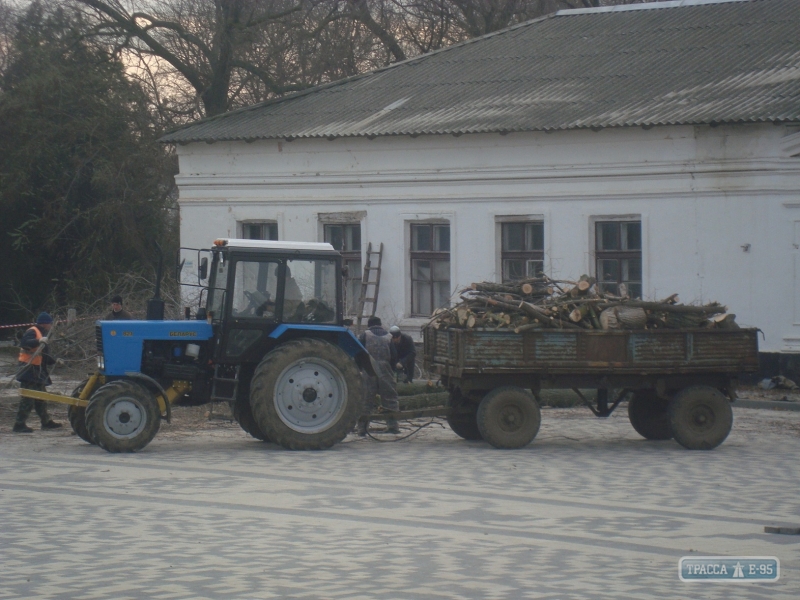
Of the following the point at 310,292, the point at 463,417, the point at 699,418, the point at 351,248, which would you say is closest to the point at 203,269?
the point at 310,292

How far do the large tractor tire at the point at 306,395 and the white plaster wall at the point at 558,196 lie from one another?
9.11 meters

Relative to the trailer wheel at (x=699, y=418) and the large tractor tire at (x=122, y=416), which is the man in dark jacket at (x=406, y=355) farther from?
the large tractor tire at (x=122, y=416)

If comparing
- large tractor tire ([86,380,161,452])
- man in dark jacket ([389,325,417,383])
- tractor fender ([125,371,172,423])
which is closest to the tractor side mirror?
tractor fender ([125,371,172,423])

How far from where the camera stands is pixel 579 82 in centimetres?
2303

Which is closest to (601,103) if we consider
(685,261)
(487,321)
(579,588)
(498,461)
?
(685,261)

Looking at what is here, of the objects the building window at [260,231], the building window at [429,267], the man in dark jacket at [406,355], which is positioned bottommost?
the man in dark jacket at [406,355]

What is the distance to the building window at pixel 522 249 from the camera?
22.3 meters

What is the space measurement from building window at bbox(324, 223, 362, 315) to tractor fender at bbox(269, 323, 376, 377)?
31.4 feet

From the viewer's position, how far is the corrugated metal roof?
68.7ft

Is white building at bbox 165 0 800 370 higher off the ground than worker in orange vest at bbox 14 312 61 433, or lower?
higher

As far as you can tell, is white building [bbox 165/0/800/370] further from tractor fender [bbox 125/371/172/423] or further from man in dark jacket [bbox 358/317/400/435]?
tractor fender [bbox 125/371/172/423]

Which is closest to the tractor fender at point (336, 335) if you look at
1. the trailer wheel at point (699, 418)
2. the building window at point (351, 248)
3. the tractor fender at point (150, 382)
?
the tractor fender at point (150, 382)

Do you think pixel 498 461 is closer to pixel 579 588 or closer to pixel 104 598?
pixel 579 588

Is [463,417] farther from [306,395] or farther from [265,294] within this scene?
[265,294]
